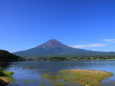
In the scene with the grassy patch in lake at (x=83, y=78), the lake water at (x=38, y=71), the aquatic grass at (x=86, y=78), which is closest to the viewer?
the grassy patch in lake at (x=83, y=78)

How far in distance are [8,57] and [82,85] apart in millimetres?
168377

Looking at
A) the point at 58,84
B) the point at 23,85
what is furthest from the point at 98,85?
the point at 23,85

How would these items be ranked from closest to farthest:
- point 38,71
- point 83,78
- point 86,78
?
point 86,78, point 83,78, point 38,71

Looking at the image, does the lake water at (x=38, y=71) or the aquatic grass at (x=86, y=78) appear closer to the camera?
the aquatic grass at (x=86, y=78)

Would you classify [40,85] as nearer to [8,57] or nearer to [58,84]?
[58,84]

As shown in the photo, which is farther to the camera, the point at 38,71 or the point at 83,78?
the point at 38,71

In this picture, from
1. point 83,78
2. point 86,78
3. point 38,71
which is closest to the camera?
point 86,78

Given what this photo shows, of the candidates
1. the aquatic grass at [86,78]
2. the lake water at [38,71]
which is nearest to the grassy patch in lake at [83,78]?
the aquatic grass at [86,78]

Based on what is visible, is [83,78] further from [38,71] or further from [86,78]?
[38,71]

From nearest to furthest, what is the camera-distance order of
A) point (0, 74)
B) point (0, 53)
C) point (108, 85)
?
point (108, 85) → point (0, 74) → point (0, 53)

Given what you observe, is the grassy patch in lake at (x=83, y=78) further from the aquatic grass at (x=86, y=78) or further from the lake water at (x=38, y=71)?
the lake water at (x=38, y=71)

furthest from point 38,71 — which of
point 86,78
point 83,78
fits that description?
point 86,78

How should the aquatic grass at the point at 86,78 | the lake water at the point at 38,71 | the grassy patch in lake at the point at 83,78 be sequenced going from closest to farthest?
the grassy patch in lake at the point at 83,78
the aquatic grass at the point at 86,78
the lake water at the point at 38,71

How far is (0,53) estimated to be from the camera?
18125 cm
